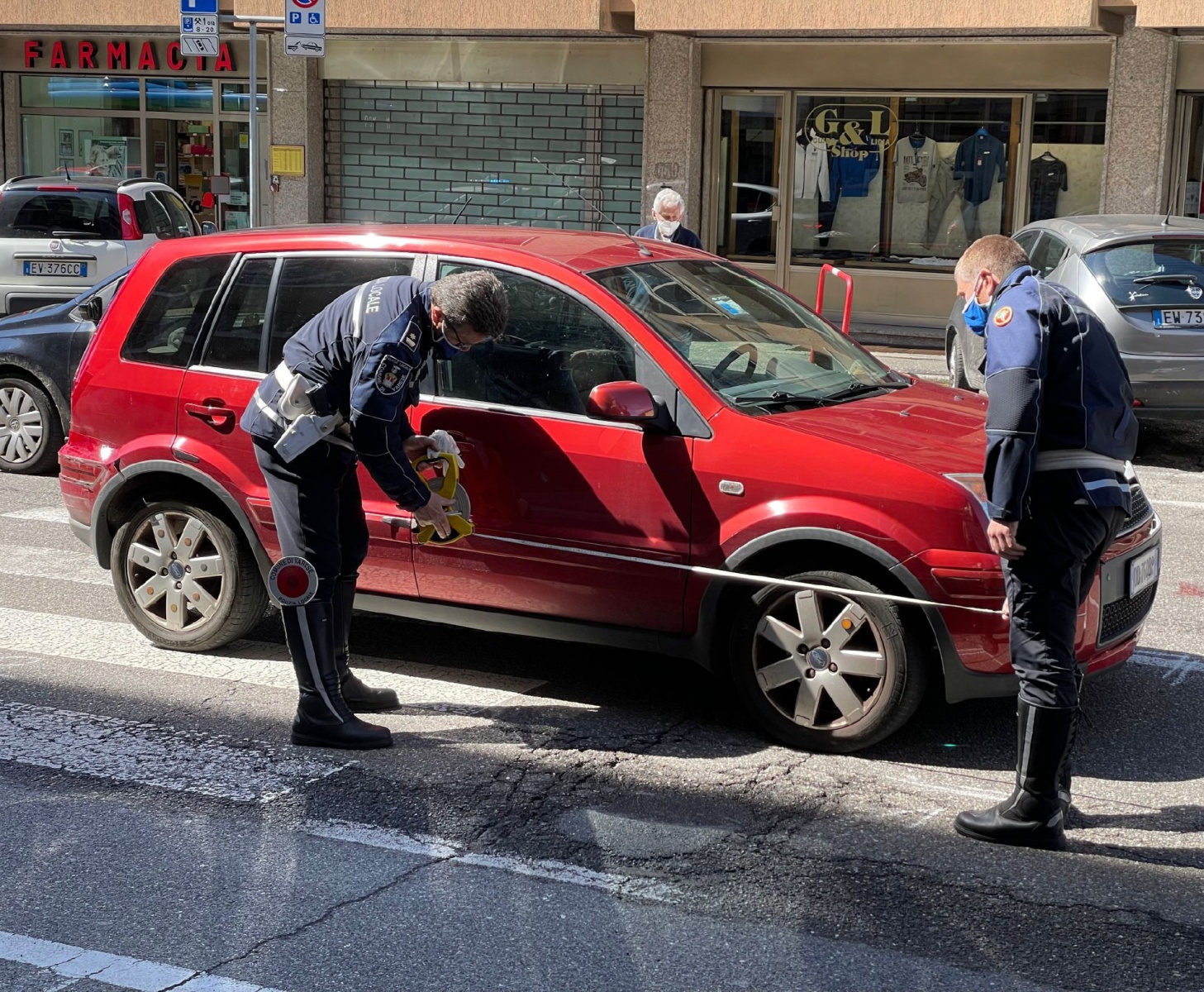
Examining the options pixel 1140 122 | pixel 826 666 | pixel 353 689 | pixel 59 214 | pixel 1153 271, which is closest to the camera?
pixel 826 666

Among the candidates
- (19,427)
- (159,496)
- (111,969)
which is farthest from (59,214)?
(111,969)

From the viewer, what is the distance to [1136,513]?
5.41 m

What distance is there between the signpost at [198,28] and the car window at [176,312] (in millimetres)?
7835

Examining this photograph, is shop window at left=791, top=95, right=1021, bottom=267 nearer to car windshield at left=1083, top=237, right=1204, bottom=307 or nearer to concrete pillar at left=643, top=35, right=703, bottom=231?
concrete pillar at left=643, top=35, right=703, bottom=231

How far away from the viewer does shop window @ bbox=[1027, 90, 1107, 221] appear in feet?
53.5

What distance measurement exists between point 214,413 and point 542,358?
1.38 m

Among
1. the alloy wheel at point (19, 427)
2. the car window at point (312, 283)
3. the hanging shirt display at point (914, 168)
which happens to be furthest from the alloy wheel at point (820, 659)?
the hanging shirt display at point (914, 168)

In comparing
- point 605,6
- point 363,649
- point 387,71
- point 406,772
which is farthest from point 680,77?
point 406,772

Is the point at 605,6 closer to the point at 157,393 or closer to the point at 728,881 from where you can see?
the point at 157,393

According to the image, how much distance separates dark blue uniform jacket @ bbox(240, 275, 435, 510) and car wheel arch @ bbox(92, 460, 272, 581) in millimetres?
857

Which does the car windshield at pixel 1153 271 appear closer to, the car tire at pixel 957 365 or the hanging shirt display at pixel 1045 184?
the car tire at pixel 957 365

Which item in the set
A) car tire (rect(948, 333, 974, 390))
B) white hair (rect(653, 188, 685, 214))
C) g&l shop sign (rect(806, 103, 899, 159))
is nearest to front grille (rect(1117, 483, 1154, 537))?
white hair (rect(653, 188, 685, 214))

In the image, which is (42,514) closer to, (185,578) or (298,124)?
(185,578)

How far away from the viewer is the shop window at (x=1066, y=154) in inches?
642
